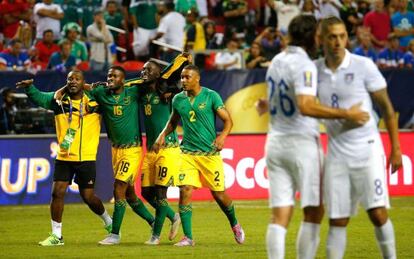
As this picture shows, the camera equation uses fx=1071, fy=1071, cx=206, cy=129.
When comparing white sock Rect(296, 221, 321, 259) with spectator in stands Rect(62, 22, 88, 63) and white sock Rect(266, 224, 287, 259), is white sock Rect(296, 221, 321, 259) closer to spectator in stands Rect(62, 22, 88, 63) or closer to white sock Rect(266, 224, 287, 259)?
white sock Rect(266, 224, 287, 259)

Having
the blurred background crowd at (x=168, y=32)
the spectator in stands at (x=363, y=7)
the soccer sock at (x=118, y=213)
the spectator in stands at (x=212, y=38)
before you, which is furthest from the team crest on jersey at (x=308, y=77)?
the spectator in stands at (x=363, y=7)

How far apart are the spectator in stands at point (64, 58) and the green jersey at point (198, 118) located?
9460 millimetres

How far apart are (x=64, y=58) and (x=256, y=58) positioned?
4101mm

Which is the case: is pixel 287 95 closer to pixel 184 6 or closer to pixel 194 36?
pixel 194 36

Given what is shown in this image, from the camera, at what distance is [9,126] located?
2023 cm

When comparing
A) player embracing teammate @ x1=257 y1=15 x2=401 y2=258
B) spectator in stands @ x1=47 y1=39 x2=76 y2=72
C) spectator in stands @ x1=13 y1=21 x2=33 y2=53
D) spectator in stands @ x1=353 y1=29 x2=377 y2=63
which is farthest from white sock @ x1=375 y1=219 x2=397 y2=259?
spectator in stands @ x1=13 y1=21 x2=33 y2=53

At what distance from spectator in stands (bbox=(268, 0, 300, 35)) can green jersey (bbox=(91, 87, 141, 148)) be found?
38.2 feet

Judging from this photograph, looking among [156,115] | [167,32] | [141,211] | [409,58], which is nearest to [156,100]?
[156,115]

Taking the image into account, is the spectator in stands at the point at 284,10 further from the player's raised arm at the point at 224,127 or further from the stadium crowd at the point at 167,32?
the player's raised arm at the point at 224,127

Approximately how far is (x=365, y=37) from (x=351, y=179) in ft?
49.0

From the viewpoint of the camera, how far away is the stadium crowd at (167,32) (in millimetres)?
22688

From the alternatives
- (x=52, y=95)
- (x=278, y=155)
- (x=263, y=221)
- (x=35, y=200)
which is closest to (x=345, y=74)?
(x=278, y=155)

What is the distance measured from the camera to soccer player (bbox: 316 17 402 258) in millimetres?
8664

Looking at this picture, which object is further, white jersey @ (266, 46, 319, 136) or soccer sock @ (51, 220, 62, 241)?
soccer sock @ (51, 220, 62, 241)
